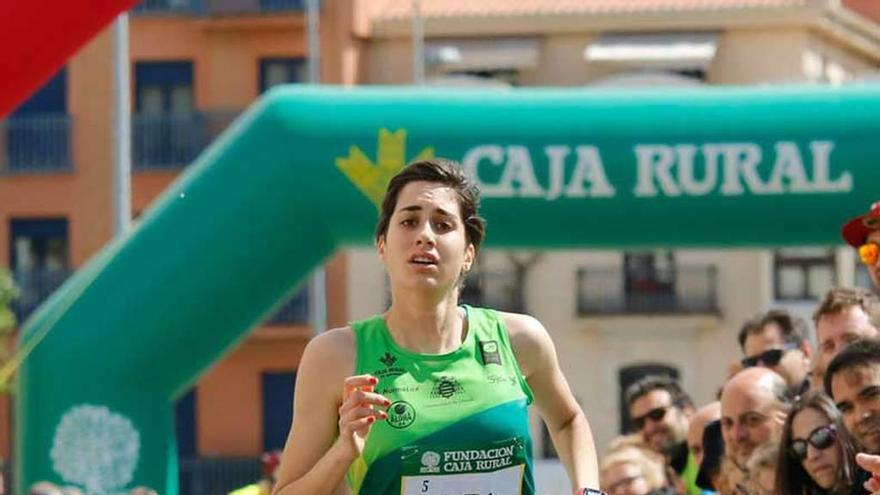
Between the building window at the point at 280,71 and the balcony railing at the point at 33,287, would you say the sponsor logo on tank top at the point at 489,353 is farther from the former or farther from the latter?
the building window at the point at 280,71

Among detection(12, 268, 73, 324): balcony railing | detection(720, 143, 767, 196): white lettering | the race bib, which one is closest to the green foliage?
detection(12, 268, 73, 324): balcony railing

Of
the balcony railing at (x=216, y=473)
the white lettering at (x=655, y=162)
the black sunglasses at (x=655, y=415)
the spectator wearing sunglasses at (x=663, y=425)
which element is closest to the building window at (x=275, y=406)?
the balcony railing at (x=216, y=473)

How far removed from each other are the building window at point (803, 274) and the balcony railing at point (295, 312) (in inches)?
271

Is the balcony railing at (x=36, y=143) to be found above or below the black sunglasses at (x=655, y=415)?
above

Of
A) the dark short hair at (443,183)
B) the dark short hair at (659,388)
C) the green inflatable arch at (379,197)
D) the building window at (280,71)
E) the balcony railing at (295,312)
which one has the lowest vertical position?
the dark short hair at (659,388)

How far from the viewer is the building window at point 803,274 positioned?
128 feet

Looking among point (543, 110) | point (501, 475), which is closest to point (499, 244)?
point (543, 110)

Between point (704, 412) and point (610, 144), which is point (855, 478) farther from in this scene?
point (610, 144)

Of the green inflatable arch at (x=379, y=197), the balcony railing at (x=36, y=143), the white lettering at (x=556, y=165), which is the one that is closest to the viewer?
the green inflatable arch at (x=379, y=197)

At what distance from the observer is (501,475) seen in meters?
5.64

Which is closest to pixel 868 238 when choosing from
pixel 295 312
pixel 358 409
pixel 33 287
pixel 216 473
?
pixel 358 409

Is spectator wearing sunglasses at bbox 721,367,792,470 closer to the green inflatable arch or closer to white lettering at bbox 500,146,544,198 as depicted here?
the green inflatable arch

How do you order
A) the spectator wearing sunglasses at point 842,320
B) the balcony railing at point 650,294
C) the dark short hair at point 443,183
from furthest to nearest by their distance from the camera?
1. the balcony railing at point 650,294
2. the spectator wearing sunglasses at point 842,320
3. the dark short hair at point 443,183

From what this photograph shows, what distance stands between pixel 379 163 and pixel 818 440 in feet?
16.9
